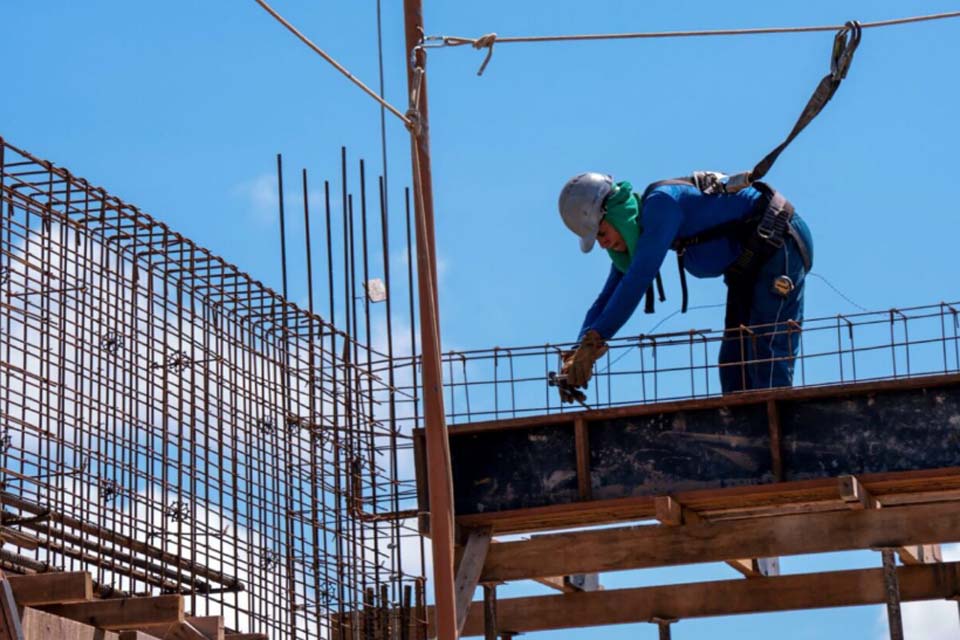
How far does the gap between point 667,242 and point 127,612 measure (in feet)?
16.8

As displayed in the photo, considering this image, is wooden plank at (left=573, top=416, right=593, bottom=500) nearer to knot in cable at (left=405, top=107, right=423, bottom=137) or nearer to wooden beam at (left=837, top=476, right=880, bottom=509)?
wooden beam at (left=837, top=476, right=880, bottom=509)

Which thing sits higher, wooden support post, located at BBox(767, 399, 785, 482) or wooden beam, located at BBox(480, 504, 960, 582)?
wooden support post, located at BBox(767, 399, 785, 482)

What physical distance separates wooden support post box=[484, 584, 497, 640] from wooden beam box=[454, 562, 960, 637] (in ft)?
5.11

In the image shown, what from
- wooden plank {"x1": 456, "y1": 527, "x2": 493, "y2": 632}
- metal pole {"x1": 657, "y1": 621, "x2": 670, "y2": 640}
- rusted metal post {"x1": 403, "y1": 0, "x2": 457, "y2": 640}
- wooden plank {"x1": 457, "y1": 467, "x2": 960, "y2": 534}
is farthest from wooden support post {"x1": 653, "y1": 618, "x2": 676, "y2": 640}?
rusted metal post {"x1": 403, "y1": 0, "x2": 457, "y2": 640}

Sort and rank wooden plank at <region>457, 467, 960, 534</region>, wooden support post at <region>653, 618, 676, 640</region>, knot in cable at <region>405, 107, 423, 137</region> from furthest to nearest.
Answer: wooden support post at <region>653, 618, 676, 640</region>
wooden plank at <region>457, 467, 960, 534</region>
knot in cable at <region>405, 107, 423, 137</region>

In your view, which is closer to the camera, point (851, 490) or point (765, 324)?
point (851, 490)

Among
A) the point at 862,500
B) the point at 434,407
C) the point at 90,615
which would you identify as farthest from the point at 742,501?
the point at 90,615

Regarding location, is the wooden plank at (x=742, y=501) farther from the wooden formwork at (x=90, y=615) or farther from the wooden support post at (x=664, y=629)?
the wooden formwork at (x=90, y=615)

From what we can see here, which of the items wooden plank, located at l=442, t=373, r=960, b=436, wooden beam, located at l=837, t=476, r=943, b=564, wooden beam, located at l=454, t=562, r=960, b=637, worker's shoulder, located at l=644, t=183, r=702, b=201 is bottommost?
wooden beam, located at l=454, t=562, r=960, b=637

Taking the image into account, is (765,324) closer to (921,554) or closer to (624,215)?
(624,215)

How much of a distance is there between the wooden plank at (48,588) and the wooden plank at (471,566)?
382 cm

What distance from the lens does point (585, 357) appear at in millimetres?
16672

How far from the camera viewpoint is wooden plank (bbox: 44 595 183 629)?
14508 millimetres

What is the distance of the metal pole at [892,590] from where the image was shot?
1669 cm
